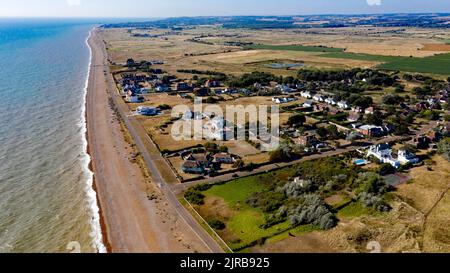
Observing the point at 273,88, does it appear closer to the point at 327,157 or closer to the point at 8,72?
the point at 327,157

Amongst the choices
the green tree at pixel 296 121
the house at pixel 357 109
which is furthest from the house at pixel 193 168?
the house at pixel 357 109

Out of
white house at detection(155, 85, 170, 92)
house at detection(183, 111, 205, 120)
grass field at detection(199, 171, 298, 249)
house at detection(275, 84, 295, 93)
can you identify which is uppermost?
white house at detection(155, 85, 170, 92)

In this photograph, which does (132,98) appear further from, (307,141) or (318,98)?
(307,141)

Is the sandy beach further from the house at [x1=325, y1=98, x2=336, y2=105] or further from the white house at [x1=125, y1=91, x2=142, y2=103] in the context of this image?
the house at [x1=325, y1=98, x2=336, y2=105]

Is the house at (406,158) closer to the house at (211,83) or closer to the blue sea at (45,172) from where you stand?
the blue sea at (45,172)

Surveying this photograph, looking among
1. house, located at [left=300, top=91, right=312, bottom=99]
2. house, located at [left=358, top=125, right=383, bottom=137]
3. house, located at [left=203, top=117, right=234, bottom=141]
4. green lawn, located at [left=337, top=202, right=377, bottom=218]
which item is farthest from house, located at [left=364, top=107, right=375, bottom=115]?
green lawn, located at [left=337, top=202, right=377, bottom=218]

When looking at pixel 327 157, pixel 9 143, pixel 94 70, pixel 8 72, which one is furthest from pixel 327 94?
pixel 8 72

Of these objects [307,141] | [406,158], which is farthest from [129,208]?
[406,158]
